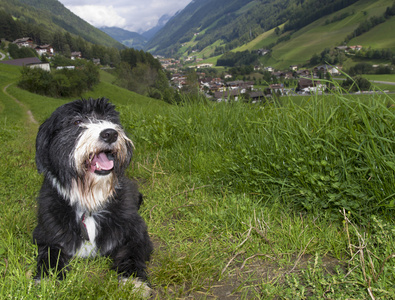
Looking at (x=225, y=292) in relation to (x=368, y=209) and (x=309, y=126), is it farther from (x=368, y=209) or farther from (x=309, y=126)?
(x=309, y=126)

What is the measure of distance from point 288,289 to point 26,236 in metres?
2.89

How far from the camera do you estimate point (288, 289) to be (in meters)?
2.05

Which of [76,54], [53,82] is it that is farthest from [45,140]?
[76,54]

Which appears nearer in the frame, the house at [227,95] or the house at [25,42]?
the house at [227,95]

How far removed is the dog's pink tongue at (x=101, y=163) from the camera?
8.59 ft

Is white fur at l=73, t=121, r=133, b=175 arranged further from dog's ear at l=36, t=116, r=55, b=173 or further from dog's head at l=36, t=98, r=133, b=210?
dog's ear at l=36, t=116, r=55, b=173

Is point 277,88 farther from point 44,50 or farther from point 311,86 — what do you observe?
point 44,50

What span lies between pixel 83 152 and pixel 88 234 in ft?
2.93

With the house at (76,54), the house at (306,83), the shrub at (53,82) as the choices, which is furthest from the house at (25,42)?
the house at (306,83)

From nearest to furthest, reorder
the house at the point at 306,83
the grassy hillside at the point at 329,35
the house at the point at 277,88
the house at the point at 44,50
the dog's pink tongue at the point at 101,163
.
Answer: the dog's pink tongue at the point at 101,163 → the house at the point at 306,83 → the house at the point at 277,88 → the grassy hillside at the point at 329,35 → the house at the point at 44,50

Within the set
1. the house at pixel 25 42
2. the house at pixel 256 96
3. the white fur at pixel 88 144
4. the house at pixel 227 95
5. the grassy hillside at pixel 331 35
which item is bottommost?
the grassy hillside at pixel 331 35

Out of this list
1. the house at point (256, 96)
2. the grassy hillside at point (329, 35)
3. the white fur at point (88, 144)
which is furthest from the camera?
the grassy hillside at point (329, 35)

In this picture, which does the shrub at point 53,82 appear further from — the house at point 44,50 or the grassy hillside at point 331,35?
the house at point 44,50

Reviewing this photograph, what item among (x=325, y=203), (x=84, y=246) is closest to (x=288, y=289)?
(x=325, y=203)
